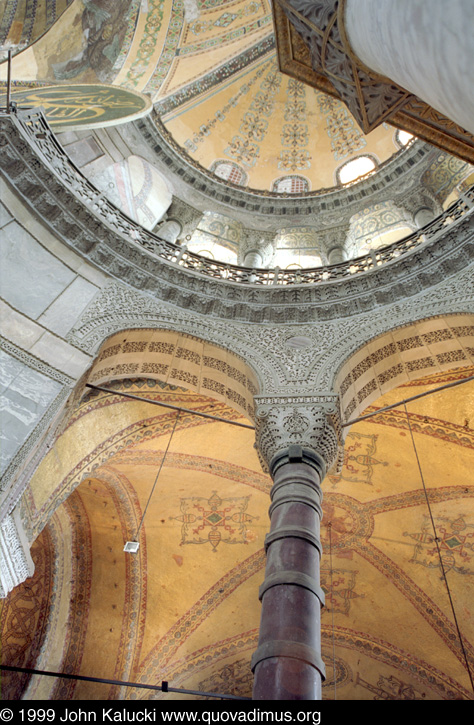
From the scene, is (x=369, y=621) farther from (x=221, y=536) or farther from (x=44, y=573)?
(x=44, y=573)

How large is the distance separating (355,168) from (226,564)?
10.9m

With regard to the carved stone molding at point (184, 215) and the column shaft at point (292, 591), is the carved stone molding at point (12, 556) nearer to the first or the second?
the column shaft at point (292, 591)

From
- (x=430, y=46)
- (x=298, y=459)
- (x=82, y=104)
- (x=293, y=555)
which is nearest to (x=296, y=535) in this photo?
(x=293, y=555)

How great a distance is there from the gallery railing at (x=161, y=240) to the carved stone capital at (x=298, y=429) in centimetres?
271

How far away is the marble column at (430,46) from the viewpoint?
1751mm

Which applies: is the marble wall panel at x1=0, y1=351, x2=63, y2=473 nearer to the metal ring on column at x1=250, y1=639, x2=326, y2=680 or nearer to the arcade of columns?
the arcade of columns

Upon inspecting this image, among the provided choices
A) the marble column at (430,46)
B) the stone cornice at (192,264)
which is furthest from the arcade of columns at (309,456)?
the stone cornice at (192,264)

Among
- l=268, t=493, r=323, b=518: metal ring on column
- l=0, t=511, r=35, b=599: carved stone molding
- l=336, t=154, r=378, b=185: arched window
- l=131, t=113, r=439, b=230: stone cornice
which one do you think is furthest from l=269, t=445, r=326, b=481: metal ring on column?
l=336, t=154, r=378, b=185: arched window

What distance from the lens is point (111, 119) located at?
7.48 meters

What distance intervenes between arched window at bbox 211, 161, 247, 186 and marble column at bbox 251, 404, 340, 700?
981cm

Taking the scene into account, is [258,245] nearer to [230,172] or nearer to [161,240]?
[230,172]

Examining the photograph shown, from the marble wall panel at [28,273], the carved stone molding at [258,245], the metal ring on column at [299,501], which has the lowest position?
the metal ring on column at [299,501]

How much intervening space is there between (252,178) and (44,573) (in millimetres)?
11329

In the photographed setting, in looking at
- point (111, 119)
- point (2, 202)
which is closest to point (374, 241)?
point (111, 119)
